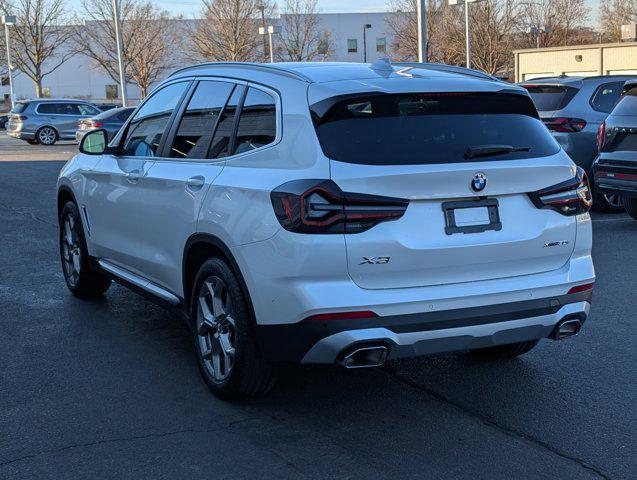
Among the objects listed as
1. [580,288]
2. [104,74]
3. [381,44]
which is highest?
[381,44]

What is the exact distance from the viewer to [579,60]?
41938 millimetres

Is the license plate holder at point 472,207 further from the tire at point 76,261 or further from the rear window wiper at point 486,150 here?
the tire at point 76,261

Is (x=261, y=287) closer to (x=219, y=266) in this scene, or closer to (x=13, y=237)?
(x=219, y=266)

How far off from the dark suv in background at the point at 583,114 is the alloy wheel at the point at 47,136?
24.8 metres

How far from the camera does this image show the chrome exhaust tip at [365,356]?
4.07 m

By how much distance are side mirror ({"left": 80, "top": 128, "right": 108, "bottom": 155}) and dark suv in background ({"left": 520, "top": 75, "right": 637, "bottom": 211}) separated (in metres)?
7.15

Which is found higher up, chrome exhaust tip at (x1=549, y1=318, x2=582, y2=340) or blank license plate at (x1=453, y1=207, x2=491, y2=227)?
blank license plate at (x1=453, y1=207, x2=491, y2=227)

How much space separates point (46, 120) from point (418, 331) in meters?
31.3

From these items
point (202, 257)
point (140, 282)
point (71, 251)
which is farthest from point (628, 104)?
point (202, 257)

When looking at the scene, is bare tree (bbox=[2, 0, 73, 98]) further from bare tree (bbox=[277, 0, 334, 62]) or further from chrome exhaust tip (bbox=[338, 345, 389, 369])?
chrome exhaust tip (bbox=[338, 345, 389, 369])

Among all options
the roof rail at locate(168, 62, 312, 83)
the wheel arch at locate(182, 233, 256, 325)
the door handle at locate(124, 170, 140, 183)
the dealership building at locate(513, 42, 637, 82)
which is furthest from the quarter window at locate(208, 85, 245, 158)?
the dealership building at locate(513, 42, 637, 82)

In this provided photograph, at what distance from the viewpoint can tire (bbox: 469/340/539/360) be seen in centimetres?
537

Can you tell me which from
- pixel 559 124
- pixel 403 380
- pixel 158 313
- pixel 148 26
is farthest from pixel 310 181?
pixel 148 26

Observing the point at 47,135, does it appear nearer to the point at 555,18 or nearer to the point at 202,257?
the point at 202,257
